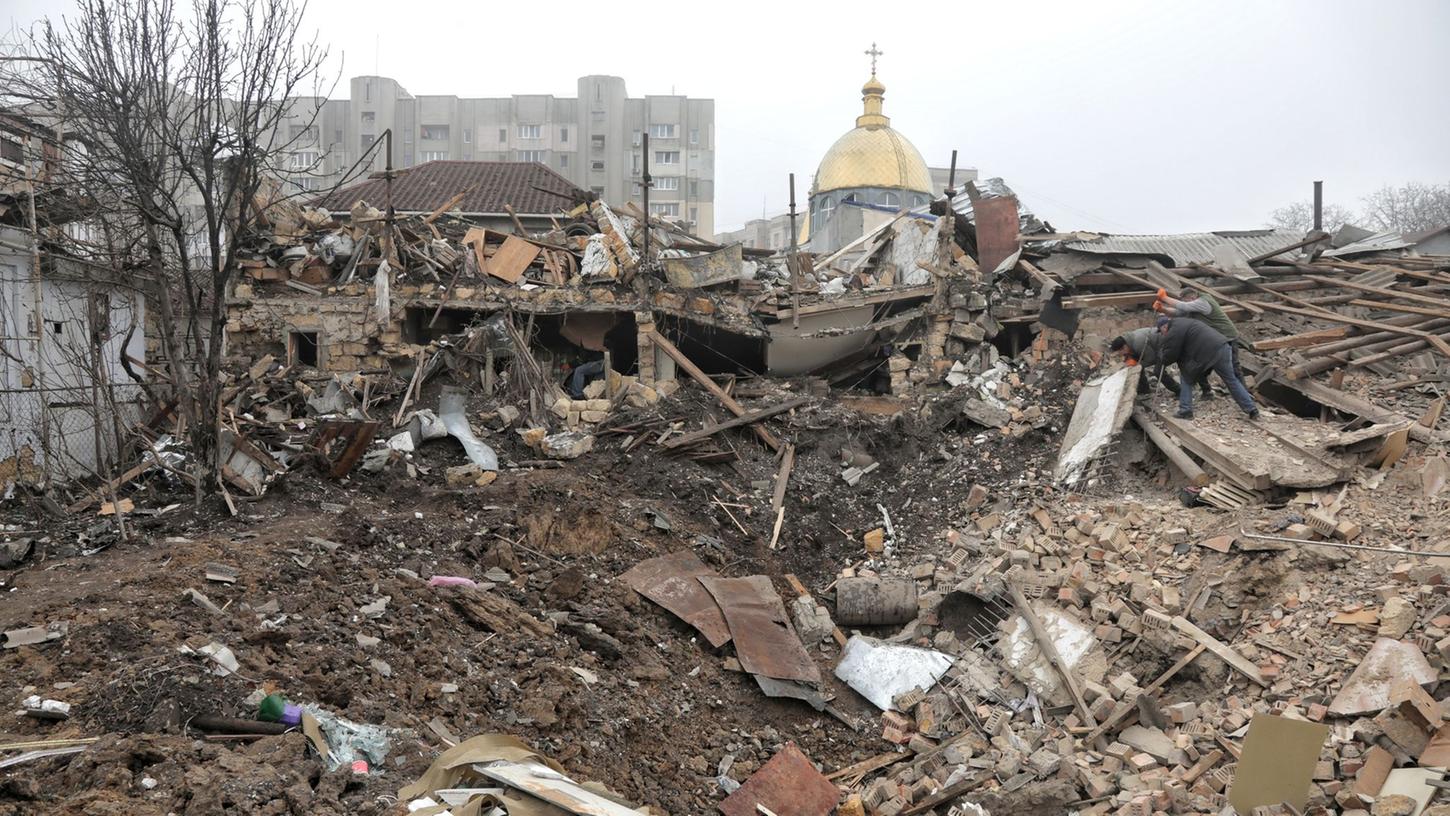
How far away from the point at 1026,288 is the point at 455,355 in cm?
842

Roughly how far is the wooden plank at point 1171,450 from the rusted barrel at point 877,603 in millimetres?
2849

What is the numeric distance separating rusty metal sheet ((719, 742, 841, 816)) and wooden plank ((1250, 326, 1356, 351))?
305 inches

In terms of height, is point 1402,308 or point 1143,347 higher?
point 1402,308

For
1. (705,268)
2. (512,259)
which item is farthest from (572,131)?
(705,268)

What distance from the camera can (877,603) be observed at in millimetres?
9234

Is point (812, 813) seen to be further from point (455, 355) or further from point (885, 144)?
point (885, 144)

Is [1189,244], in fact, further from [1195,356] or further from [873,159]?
[873,159]

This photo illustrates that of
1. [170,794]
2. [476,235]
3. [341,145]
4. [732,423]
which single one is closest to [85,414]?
[476,235]

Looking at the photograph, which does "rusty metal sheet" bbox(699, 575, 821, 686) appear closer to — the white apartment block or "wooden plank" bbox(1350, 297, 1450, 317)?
"wooden plank" bbox(1350, 297, 1450, 317)

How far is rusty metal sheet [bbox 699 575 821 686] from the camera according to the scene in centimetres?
805

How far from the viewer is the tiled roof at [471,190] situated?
21.5 m

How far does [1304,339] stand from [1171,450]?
3142mm

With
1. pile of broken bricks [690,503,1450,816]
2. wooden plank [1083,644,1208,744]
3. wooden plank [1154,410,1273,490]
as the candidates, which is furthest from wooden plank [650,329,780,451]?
wooden plank [1083,644,1208,744]

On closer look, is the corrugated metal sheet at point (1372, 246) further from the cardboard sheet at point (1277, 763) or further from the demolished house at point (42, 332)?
the demolished house at point (42, 332)
